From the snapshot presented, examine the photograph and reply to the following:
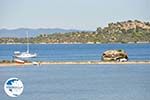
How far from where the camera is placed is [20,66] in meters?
59.6

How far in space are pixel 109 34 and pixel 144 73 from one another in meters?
147

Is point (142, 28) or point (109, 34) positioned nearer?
point (142, 28)

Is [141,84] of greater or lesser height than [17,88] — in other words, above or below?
below

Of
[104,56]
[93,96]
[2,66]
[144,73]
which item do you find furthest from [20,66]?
[93,96]

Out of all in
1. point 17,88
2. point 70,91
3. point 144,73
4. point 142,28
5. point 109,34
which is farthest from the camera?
point 109,34

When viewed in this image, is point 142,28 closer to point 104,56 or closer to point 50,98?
point 104,56

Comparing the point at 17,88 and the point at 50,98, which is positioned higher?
the point at 17,88

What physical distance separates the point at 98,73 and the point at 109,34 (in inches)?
5753

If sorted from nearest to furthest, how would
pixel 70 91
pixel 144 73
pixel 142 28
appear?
pixel 70 91 < pixel 144 73 < pixel 142 28

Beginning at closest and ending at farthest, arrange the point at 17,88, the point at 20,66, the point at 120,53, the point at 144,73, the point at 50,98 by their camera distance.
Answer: the point at 17,88, the point at 50,98, the point at 144,73, the point at 20,66, the point at 120,53

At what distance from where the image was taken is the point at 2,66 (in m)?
59.7

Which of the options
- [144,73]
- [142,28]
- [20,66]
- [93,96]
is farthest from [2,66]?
[142,28]

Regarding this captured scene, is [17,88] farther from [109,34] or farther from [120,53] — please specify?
[109,34]

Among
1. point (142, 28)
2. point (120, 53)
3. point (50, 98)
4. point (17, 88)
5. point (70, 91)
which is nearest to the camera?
point (17, 88)
